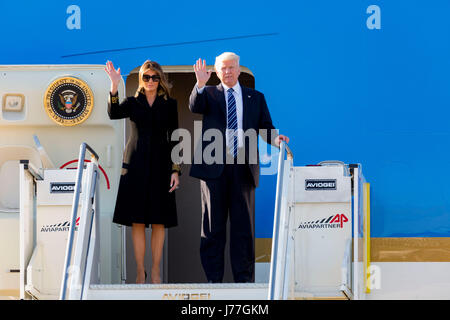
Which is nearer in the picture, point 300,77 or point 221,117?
point 221,117

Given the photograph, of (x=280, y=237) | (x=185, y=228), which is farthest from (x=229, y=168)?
(x=185, y=228)

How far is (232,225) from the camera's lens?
6.79 metres

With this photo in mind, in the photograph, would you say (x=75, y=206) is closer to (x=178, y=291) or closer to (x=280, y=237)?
(x=178, y=291)

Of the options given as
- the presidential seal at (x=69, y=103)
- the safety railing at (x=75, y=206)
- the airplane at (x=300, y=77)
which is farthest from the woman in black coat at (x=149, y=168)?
the presidential seal at (x=69, y=103)

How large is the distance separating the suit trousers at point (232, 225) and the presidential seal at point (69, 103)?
1.59 metres

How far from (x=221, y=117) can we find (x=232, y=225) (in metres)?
0.75

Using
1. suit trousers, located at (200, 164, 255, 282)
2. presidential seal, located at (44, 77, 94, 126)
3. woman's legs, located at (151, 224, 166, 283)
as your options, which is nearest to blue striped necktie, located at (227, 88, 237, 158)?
suit trousers, located at (200, 164, 255, 282)

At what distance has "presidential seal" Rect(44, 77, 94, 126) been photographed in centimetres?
792

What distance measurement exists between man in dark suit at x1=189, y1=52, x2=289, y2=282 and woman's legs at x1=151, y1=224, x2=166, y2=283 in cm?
38

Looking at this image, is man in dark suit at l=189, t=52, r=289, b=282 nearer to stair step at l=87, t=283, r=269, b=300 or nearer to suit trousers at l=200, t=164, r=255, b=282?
suit trousers at l=200, t=164, r=255, b=282

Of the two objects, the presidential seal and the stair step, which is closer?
the stair step

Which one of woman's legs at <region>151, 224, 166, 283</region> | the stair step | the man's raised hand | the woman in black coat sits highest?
the man's raised hand

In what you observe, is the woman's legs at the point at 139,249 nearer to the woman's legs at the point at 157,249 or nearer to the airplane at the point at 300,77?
the woman's legs at the point at 157,249

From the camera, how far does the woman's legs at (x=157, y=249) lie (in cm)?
695
